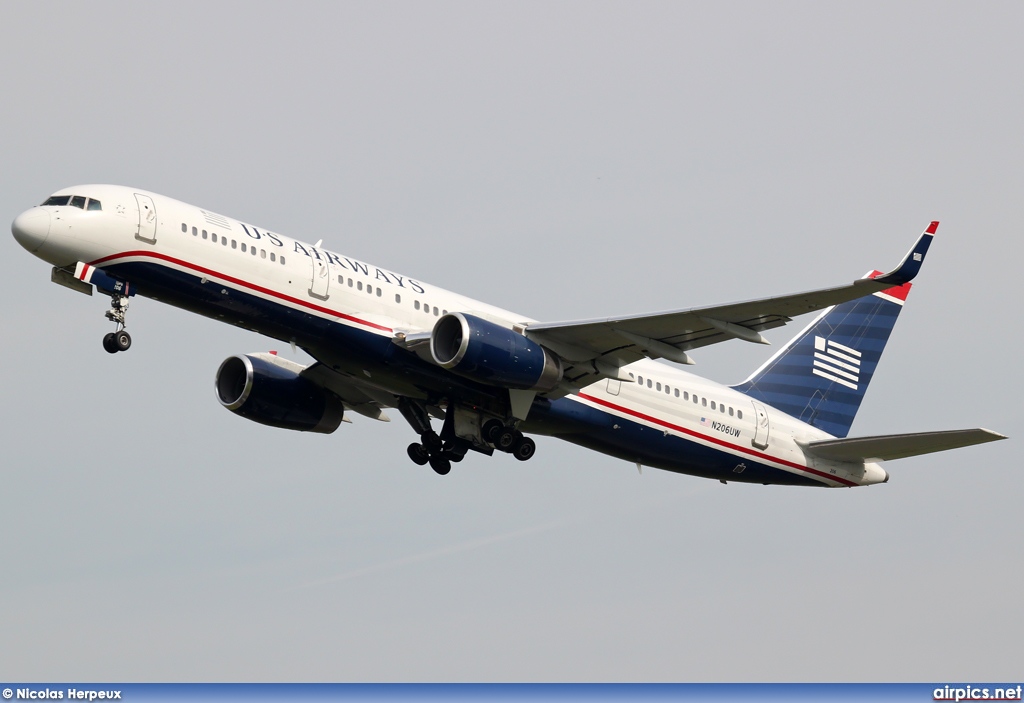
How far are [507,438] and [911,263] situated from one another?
11448 mm

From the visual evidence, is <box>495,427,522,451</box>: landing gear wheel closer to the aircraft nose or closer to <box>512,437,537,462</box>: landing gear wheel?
<box>512,437,537,462</box>: landing gear wheel

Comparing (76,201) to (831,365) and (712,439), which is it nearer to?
(712,439)

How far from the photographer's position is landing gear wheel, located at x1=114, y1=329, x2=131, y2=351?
103 feet

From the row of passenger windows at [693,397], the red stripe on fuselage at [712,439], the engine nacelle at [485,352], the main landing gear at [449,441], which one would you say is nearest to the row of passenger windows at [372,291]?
the engine nacelle at [485,352]

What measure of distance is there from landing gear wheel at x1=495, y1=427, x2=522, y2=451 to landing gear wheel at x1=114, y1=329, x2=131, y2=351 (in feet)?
31.2

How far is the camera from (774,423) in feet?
129

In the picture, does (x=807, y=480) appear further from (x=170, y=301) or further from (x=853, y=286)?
(x=170, y=301)

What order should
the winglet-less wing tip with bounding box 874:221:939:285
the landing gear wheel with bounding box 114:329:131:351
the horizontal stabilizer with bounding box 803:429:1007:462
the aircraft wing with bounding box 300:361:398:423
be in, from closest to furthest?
the winglet-less wing tip with bounding box 874:221:939:285, the landing gear wheel with bounding box 114:329:131:351, the horizontal stabilizer with bounding box 803:429:1007:462, the aircraft wing with bounding box 300:361:398:423

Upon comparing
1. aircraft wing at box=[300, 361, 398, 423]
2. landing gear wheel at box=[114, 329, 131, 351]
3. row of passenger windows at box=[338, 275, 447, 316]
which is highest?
aircraft wing at box=[300, 361, 398, 423]

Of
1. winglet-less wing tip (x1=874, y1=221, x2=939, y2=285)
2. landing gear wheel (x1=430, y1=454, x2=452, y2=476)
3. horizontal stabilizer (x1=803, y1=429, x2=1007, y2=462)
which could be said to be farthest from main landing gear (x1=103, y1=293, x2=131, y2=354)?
horizontal stabilizer (x1=803, y1=429, x2=1007, y2=462)

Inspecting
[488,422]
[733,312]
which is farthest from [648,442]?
[733,312]

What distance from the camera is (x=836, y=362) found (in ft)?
140

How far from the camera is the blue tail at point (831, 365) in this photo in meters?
41.0

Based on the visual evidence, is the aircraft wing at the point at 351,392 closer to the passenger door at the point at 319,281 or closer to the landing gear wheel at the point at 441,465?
the landing gear wheel at the point at 441,465
